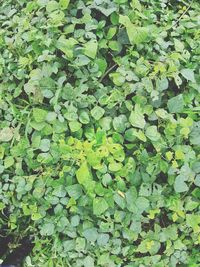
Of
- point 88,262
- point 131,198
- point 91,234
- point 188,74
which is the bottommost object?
point 88,262

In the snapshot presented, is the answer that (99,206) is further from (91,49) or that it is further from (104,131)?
(91,49)

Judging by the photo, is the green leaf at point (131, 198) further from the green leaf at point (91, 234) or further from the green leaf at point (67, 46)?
the green leaf at point (67, 46)

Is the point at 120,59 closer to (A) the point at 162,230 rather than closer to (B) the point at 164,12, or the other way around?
(B) the point at 164,12

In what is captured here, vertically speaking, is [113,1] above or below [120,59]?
above

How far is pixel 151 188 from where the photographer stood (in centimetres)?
155

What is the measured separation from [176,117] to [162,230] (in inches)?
14.8

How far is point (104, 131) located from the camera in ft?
4.90

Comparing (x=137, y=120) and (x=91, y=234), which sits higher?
(x=137, y=120)

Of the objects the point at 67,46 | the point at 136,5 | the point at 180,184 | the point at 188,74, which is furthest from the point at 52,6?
the point at 180,184

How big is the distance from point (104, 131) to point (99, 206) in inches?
9.0

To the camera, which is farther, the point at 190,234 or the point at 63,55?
the point at 190,234

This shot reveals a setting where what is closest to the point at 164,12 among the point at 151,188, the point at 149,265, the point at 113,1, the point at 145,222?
the point at 113,1

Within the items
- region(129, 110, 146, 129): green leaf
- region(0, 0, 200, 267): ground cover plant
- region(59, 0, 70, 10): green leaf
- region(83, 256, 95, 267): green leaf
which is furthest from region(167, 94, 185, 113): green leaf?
region(83, 256, 95, 267): green leaf

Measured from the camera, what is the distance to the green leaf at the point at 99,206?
1484mm
